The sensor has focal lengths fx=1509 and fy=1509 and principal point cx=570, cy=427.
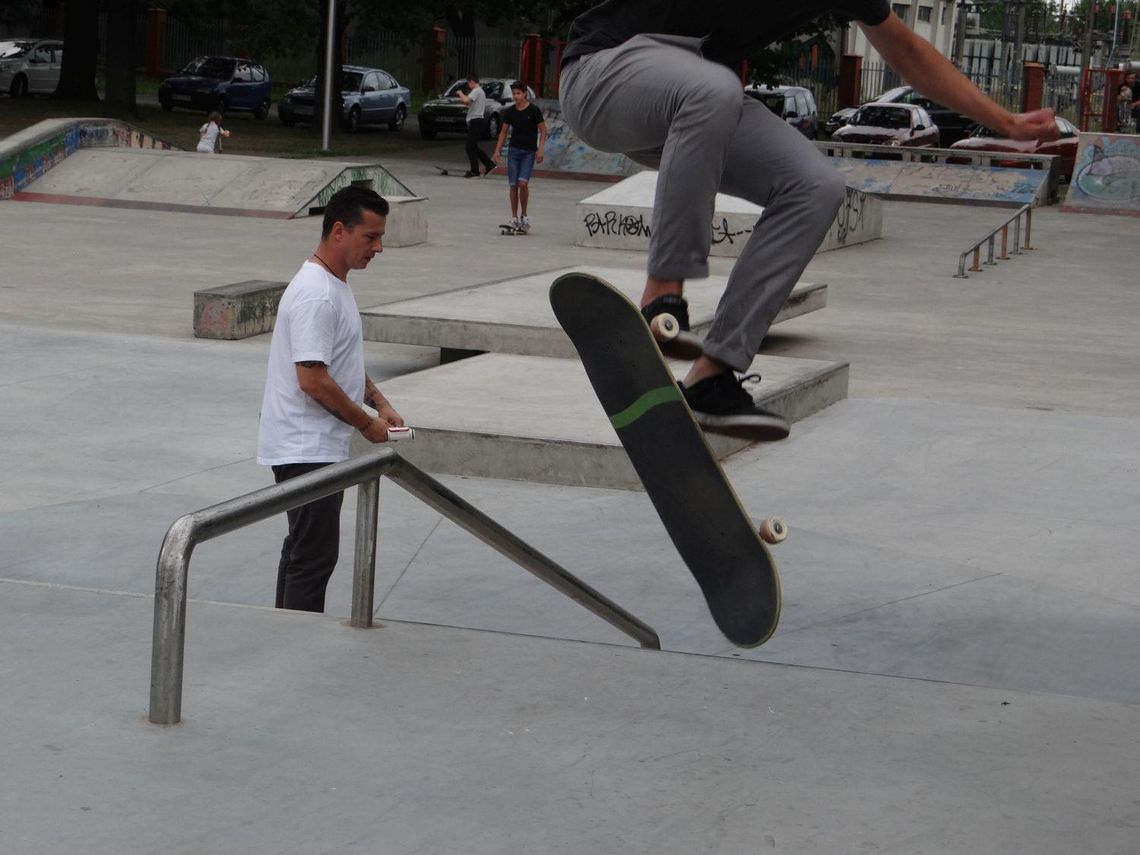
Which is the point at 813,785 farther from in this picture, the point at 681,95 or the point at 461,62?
the point at 461,62

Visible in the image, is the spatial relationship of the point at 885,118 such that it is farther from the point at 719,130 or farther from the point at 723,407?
the point at 719,130

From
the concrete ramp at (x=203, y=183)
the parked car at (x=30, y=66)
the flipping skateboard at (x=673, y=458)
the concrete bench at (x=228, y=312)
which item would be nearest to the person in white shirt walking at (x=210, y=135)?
the concrete ramp at (x=203, y=183)

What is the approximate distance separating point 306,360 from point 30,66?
38.4m

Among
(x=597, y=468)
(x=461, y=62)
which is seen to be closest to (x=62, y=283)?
(x=597, y=468)

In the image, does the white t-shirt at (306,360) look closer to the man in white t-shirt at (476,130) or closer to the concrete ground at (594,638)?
the concrete ground at (594,638)

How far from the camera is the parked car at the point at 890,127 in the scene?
32156mm

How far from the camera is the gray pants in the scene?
11.9 ft

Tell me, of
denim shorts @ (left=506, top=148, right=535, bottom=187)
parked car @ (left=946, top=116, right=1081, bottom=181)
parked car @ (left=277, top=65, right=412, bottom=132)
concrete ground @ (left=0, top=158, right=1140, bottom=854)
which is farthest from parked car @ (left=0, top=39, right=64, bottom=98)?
concrete ground @ (left=0, top=158, right=1140, bottom=854)

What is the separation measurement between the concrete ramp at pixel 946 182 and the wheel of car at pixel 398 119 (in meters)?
15.5

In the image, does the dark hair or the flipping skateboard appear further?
the dark hair

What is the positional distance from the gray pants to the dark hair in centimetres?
177

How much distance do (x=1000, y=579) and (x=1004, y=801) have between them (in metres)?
3.66

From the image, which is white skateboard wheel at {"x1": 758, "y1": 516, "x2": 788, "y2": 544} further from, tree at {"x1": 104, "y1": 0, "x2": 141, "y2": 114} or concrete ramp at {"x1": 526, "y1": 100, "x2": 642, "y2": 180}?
tree at {"x1": 104, "y1": 0, "x2": 141, "y2": 114}

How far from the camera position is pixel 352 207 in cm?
551
